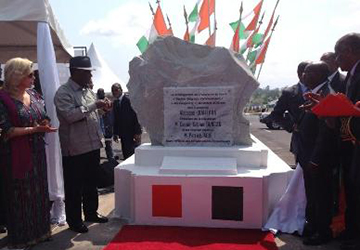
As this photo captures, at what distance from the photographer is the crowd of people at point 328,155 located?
346 centimetres

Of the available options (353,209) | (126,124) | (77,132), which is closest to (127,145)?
(126,124)

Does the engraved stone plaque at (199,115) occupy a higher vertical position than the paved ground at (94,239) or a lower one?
higher

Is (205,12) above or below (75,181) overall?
above

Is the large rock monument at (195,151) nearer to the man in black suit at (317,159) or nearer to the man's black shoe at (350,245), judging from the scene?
the man in black suit at (317,159)

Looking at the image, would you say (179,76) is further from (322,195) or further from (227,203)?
(322,195)

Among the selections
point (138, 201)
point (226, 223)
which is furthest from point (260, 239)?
point (138, 201)

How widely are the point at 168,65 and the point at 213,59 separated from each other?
→ 1.81 ft

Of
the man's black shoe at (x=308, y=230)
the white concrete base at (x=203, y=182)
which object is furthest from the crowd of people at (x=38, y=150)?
the man's black shoe at (x=308, y=230)

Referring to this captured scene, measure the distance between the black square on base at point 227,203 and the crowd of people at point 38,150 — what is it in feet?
4.31

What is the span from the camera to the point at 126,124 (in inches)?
267

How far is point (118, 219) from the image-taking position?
4680 millimetres

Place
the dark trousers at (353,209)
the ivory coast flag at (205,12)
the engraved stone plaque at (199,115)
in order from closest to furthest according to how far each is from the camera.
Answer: the dark trousers at (353,209) < the engraved stone plaque at (199,115) < the ivory coast flag at (205,12)

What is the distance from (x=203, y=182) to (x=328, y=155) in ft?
4.22

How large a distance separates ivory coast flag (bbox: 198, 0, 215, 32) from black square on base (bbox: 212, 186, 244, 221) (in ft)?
9.47
